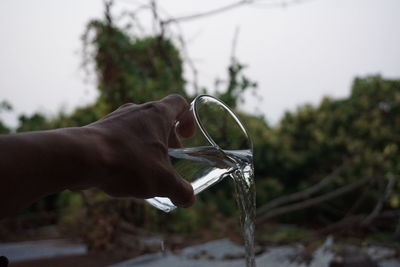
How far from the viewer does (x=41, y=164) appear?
2.04 feet

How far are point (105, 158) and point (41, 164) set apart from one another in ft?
0.40

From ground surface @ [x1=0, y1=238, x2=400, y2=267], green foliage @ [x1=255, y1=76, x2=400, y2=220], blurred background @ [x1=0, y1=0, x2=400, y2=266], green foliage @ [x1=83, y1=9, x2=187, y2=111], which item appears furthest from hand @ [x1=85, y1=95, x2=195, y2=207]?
green foliage @ [x1=255, y1=76, x2=400, y2=220]

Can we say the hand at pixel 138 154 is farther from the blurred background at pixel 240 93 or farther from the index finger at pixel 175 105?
the blurred background at pixel 240 93

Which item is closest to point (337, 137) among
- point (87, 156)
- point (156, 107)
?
point (156, 107)

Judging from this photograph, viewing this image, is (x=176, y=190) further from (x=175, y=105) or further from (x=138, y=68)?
(x=138, y=68)

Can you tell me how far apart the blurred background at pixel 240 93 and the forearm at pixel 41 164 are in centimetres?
168

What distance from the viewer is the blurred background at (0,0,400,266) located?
9.61 feet

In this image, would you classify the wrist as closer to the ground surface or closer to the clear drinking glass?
the clear drinking glass

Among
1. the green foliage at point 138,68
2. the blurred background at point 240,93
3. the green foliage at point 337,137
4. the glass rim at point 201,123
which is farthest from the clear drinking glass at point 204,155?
the green foliage at point 337,137

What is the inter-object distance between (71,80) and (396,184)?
308 centimetres

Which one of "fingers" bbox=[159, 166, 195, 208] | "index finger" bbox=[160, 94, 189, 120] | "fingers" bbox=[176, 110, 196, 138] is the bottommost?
"fingers" bbox=[159, 166, 195, 208]

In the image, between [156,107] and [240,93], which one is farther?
[240,93]

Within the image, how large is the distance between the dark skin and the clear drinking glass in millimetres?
26

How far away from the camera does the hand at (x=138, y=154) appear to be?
2.47 feet
